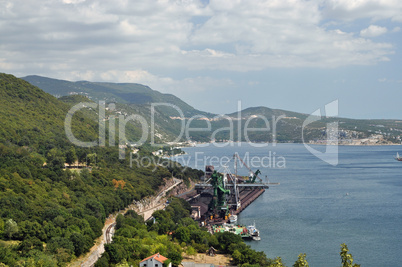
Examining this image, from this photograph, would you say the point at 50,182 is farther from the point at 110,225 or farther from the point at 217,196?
the point at 217,196

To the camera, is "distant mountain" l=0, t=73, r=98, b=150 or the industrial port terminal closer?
the industrial port terminal

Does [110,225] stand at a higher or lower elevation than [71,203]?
lower

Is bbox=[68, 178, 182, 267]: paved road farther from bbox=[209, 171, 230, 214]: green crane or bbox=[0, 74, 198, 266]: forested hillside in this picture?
bbox=[209, 171, 230, 214]: green crane

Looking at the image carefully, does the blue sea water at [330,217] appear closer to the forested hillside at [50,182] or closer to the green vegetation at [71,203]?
the green vegetation at [71,203]

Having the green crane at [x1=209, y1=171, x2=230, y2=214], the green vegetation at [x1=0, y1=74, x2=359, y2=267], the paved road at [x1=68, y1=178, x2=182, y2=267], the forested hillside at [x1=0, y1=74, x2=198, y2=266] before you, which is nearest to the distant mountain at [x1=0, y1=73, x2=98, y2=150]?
the forested hillside at [x1=0, y1=74, x2=198, y2=266]

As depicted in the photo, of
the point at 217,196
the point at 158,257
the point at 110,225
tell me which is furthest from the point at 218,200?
the point at 158,257

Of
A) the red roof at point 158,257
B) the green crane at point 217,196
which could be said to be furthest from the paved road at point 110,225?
the green crane at point 217,196

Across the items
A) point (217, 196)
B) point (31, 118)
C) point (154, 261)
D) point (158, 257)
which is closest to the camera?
point (154, 261)

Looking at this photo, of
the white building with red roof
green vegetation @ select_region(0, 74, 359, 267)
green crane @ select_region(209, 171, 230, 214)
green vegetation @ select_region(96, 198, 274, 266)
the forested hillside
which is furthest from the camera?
green crane @ select_region(209, 171, 230, 214)

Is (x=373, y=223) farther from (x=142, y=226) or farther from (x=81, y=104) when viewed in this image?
(x=81, y=104)
